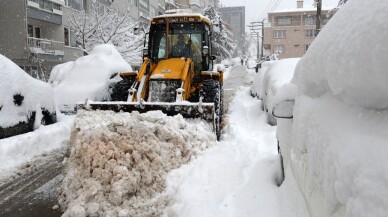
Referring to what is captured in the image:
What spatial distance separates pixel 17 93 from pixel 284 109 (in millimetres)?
6680

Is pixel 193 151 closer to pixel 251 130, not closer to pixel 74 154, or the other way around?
pixel 74 154

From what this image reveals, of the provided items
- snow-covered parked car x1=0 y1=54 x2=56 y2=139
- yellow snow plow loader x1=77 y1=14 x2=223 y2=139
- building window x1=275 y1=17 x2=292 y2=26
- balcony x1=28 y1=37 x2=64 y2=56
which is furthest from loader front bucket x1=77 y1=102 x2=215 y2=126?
building window x1=275 y1=17 x2=292 y2=26

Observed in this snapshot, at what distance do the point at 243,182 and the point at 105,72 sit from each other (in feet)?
26.0

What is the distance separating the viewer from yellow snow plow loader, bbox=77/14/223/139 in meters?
6.93

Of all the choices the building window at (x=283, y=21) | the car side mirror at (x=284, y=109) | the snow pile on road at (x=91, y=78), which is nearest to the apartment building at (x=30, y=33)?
the snow pile on road at (x=91, y=78)

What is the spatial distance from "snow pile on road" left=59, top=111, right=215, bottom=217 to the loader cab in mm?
2983

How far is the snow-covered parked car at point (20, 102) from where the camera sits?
25.1ft

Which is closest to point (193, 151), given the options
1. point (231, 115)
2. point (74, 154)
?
point (74, 154)

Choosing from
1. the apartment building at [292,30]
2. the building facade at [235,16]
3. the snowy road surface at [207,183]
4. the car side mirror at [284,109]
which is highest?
the building facade at [235,16]

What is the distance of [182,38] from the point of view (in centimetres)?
906

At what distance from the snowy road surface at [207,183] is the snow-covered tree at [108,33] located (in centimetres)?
1563

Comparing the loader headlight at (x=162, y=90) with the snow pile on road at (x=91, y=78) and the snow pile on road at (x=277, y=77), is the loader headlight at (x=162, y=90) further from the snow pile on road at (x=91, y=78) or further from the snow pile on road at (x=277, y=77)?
the snow pile on road at (x=91, y=78)

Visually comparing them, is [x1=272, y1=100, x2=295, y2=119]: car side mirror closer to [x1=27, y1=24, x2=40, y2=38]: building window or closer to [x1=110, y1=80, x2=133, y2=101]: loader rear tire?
[x1=110, y1=80, x2=133, y2=101]: loader rear tire

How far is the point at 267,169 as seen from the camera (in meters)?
4.66
